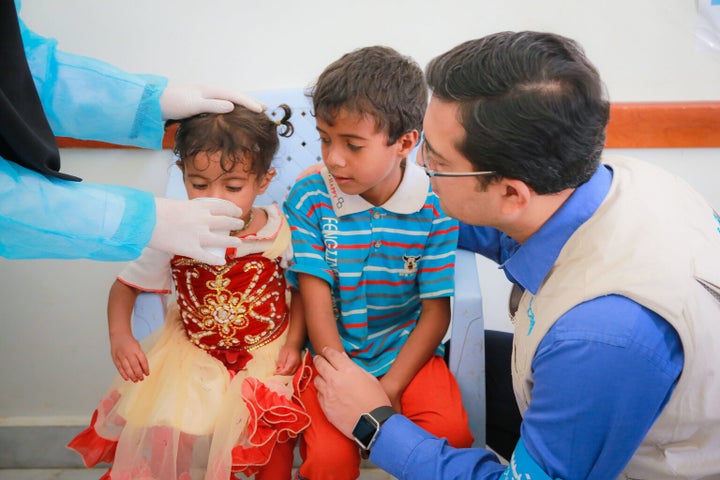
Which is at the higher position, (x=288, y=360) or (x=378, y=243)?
(x=378, y=243)

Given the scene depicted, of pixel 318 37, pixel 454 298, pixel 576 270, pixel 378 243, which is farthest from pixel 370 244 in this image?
pixel 318 37

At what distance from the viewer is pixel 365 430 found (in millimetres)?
1220

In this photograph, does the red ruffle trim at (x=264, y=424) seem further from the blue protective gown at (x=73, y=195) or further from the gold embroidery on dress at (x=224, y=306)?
the blue protective gown at (x=73, y=195)

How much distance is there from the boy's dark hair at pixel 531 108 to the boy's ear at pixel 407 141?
0.35 m

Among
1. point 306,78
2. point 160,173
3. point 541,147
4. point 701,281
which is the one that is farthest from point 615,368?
point 160,173

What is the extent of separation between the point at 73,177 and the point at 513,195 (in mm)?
759

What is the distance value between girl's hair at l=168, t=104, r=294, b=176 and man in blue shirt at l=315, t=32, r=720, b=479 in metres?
0.42

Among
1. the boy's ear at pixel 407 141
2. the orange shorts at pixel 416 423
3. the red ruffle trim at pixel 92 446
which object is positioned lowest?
the red ruffle trim at pixel 92 446

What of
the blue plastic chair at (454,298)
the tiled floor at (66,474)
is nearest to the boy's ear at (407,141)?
the blue plastic chair at (454,298)

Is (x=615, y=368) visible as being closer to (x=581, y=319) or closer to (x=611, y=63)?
(x=581, y=319)

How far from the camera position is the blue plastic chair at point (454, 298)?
1379 mm

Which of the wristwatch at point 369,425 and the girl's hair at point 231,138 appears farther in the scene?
the girl's hair at point 231,138

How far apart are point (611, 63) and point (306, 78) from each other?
0.85 metres

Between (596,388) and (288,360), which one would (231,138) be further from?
(596,388)
